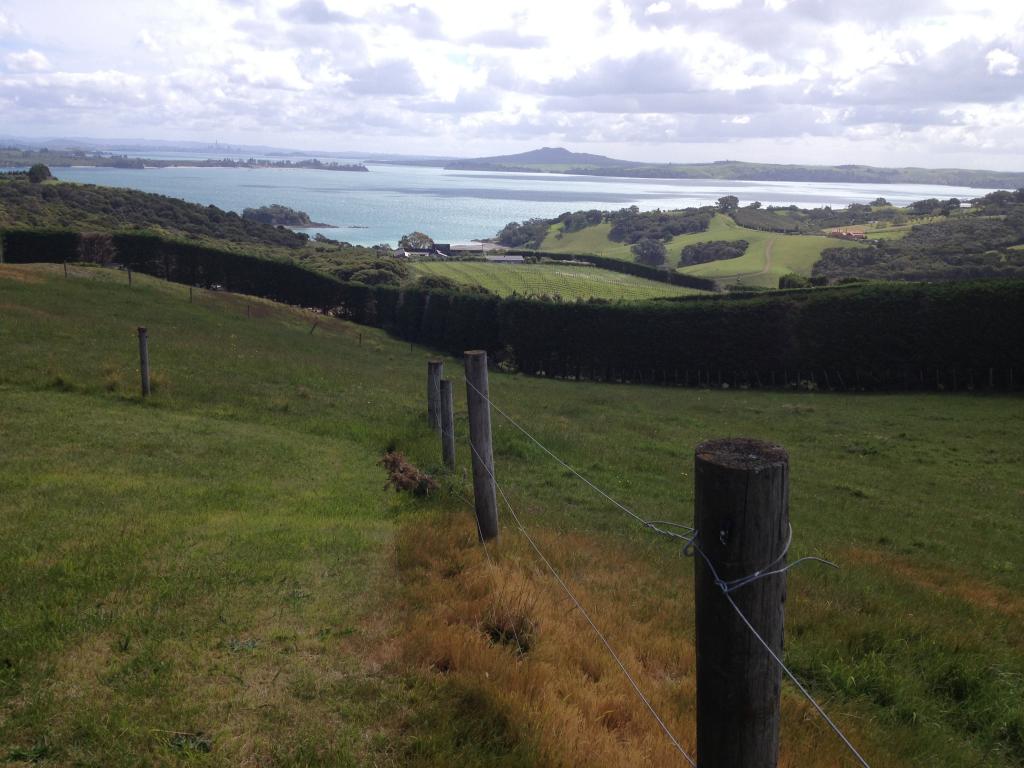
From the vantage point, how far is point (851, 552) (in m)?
11.6

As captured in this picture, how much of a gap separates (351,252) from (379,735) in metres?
86.7

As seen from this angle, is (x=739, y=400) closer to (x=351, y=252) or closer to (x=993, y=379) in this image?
(x=993, y=379)

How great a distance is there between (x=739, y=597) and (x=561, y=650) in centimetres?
291

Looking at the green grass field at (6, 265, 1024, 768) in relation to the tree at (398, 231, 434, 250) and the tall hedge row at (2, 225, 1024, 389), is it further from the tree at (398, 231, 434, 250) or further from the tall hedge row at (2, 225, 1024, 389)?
the tree at (398, 231, 434, 250)

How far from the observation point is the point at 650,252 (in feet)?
384

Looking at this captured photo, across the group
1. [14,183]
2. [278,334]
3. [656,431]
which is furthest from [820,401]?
[14,183]

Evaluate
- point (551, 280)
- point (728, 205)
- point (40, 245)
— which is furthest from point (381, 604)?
point (728, 205)

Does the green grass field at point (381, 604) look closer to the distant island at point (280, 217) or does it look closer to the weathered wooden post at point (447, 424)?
the weathered wooden post at point (447, 424)

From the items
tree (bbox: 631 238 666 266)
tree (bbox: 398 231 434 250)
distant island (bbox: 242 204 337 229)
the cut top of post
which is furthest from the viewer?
distant island (bbox: 242 204 337 229)

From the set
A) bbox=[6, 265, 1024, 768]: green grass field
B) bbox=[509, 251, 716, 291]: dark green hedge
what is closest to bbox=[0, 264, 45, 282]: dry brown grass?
bbox=[6, 265, 1024, 768]: green grass field

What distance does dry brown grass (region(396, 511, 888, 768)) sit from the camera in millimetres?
4461

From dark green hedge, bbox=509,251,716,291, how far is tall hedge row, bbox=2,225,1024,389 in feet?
142

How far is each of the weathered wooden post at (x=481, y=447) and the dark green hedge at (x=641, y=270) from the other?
84.5m

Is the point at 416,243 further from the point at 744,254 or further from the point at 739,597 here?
the point at 739,597
